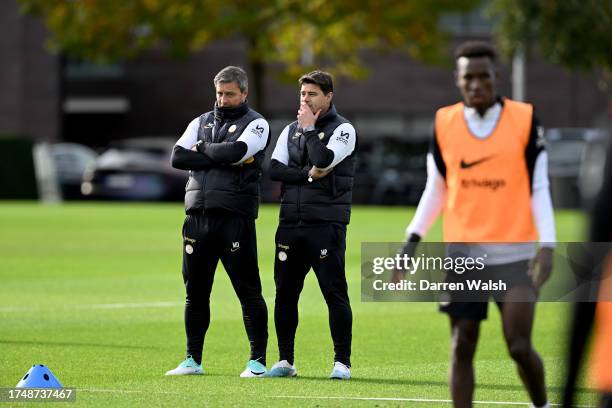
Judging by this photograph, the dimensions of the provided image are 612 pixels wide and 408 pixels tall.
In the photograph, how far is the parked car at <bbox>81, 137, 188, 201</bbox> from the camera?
40.8 meters

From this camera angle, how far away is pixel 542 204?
6871 mm

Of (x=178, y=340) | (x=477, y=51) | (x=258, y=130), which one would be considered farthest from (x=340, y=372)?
(x=477, y=51)

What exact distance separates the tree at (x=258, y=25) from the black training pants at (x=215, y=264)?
28.8 metres

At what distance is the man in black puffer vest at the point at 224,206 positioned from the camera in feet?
32.1

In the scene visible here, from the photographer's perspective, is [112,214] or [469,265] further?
[112,214]

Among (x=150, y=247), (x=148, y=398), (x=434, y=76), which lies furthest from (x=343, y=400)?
(x=434, y=76)

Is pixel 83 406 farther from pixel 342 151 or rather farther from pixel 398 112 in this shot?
pixel 398 112

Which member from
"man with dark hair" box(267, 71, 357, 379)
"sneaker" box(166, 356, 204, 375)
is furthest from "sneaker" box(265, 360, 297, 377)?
"sneaker" box(166, 356, 204, 375)

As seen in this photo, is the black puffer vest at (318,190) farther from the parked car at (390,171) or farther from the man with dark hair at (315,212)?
the parked car at (390,171)

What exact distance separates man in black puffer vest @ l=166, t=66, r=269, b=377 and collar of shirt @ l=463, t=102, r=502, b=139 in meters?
3.05

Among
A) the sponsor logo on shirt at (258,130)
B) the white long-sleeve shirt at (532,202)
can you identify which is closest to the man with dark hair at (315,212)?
the sponsor logo on shirt at (258,130)

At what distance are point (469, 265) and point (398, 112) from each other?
50.2 m

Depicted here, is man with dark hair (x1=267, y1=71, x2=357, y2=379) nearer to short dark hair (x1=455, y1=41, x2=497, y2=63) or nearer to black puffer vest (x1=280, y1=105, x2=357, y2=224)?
black puffer vest (x1=280, y1=105, x2=357, y2=224)

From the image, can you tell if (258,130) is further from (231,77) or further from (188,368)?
(188,368)
